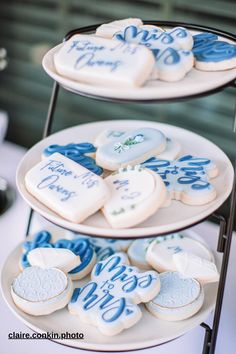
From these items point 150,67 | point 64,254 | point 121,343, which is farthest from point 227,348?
point 150,67

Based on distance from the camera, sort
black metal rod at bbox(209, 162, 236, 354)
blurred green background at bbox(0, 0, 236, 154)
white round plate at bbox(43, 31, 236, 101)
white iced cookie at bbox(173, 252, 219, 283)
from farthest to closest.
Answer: blurred green background at bbox(0, 0, 236, 154), white iced cookie at bbox(173, 252, 219, 283), black metal rod at bbox(209, 162, 236, 354), white round plate at bbox(43, 31, 236, 101)

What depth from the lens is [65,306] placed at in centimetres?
112

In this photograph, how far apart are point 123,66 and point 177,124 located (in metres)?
0.76

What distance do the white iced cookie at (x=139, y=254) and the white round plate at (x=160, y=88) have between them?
1.33ft

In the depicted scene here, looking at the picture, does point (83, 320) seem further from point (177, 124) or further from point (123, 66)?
point (177, 124)

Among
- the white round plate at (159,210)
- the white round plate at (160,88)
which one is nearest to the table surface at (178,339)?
the white round plate at (159,210)

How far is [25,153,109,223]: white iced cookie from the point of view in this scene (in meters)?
0.97

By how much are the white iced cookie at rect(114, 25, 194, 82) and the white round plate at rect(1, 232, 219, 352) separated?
42 centimetres

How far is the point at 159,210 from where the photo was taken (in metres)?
1.03

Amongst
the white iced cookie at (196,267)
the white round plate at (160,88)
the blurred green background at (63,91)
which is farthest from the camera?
the blurred green background at (63,91)

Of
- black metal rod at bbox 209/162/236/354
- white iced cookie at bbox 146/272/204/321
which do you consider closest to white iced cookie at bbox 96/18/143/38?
black metal rod at bbox 209/162/236/354

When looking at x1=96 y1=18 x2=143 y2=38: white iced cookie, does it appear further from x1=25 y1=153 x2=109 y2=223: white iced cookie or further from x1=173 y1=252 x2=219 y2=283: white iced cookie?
x1=173 y1=252 x2=219 y2=283: white iced cookie

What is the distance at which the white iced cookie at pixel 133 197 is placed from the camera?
0.96m

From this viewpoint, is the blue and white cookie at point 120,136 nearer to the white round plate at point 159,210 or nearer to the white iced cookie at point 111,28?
the white round plate at point 159,210
